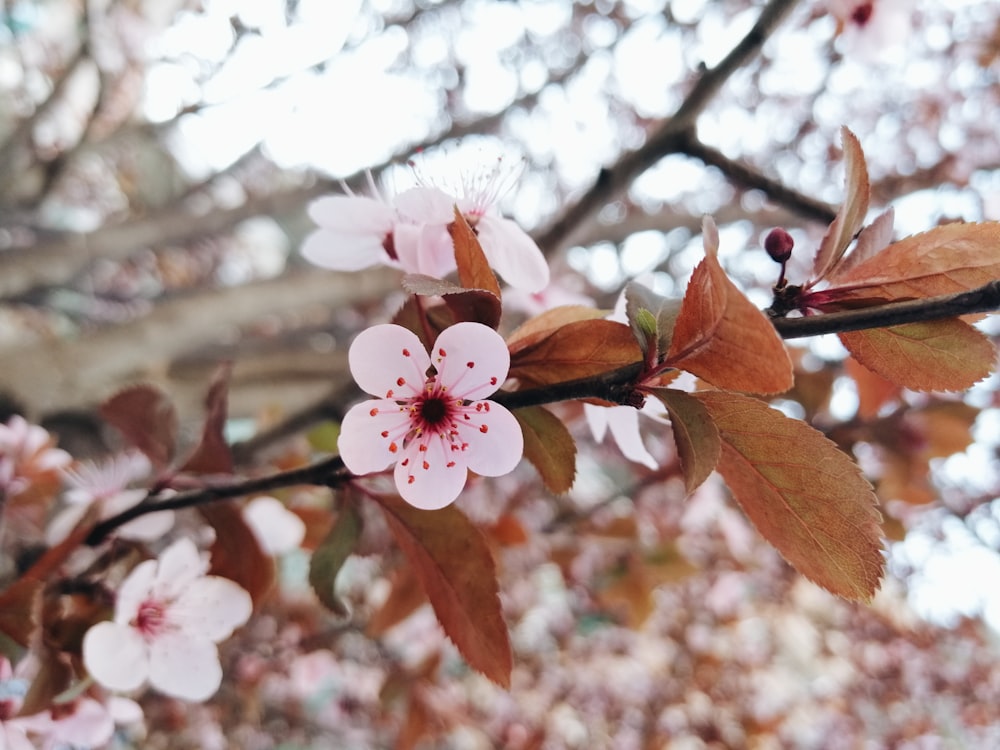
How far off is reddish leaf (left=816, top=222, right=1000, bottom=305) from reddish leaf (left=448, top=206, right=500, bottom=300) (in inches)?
7.5

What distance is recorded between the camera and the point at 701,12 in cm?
215

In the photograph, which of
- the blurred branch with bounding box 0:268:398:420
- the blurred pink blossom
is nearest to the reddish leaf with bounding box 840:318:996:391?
the blurred pink blossom

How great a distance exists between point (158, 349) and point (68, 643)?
4.54 feet

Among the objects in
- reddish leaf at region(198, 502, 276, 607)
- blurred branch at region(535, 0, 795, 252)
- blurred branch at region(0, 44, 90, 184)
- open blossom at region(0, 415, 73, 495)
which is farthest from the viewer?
blurred branch at region(0, 44, 90, 184)

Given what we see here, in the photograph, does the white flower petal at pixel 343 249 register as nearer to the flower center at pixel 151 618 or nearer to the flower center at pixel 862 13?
the flower center at pixel 151 618

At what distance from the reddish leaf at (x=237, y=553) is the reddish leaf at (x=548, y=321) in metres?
0.26

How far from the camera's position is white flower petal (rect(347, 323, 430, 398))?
35cm

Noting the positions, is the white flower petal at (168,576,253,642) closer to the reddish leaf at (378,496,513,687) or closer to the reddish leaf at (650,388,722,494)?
the reddish leaf at (378,496,513,687)

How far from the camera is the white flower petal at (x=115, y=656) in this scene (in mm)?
470

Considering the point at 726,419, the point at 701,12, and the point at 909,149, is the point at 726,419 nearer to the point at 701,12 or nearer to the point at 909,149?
the point at 701,12

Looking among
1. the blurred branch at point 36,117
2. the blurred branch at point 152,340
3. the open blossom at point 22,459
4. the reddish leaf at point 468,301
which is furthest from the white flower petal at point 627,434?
the blurred branch at point 36,117

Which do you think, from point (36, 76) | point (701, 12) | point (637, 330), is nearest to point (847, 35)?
point (637, 330)

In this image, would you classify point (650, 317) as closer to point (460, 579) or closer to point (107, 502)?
point (460, 579)

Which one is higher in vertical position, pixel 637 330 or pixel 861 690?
pixel 637 330
